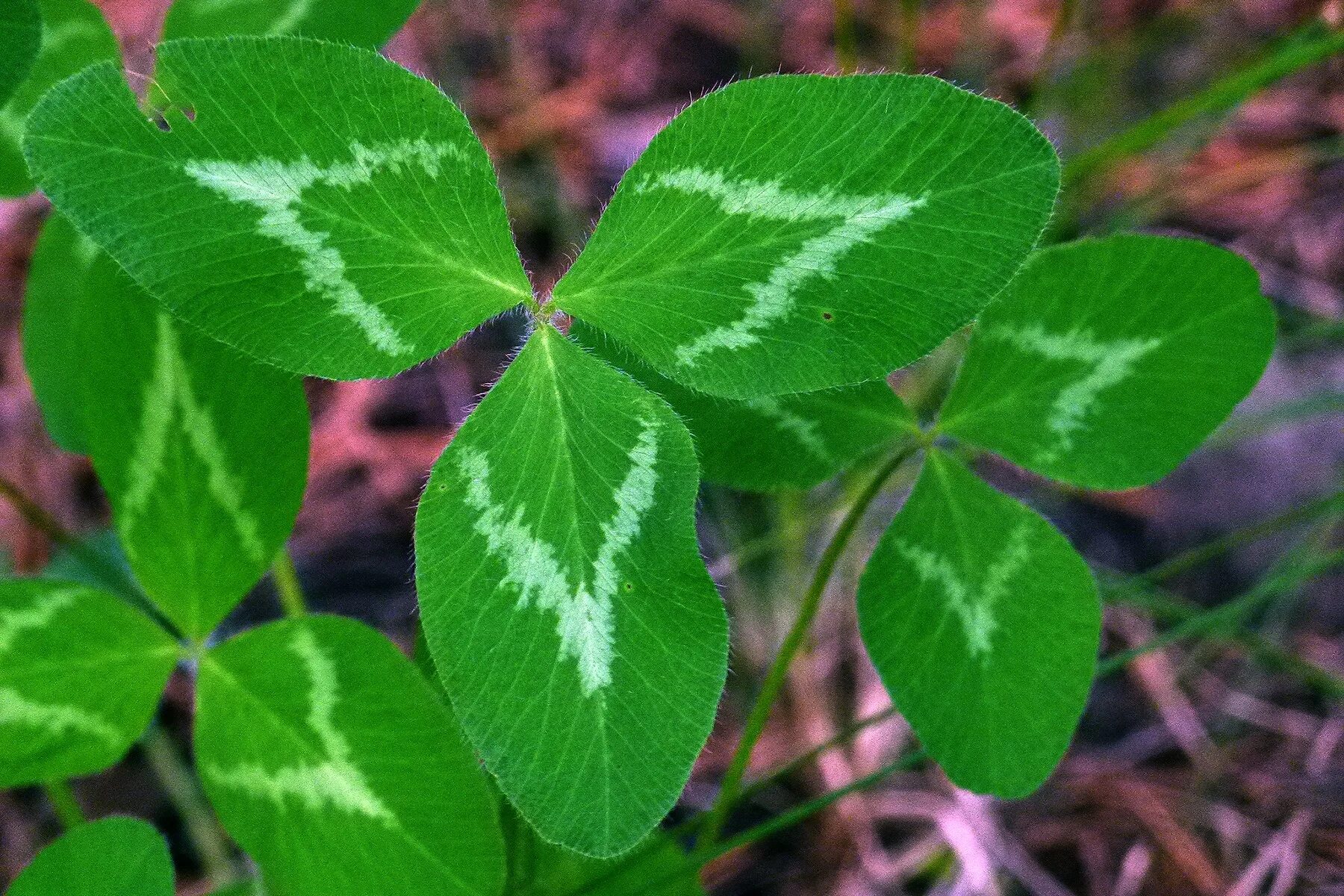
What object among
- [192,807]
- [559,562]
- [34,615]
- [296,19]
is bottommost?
[192,807]

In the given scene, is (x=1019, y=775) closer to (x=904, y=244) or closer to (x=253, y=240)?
(x=904, y=244)

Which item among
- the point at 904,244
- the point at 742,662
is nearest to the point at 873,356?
the point at 904,244

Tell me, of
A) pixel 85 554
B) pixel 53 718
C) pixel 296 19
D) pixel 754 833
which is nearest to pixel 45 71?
pixel 296 19

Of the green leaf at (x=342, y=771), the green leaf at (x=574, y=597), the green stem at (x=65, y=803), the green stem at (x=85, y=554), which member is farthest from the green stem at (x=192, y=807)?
the green leaf at (x=574, y=597)

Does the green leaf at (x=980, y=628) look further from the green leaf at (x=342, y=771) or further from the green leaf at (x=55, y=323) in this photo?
the green leaf at (x=55, y=323)

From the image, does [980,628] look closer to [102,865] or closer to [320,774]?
[320,774]

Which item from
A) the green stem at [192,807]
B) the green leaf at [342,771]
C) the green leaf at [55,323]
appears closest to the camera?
the green leaf at [342,771]
